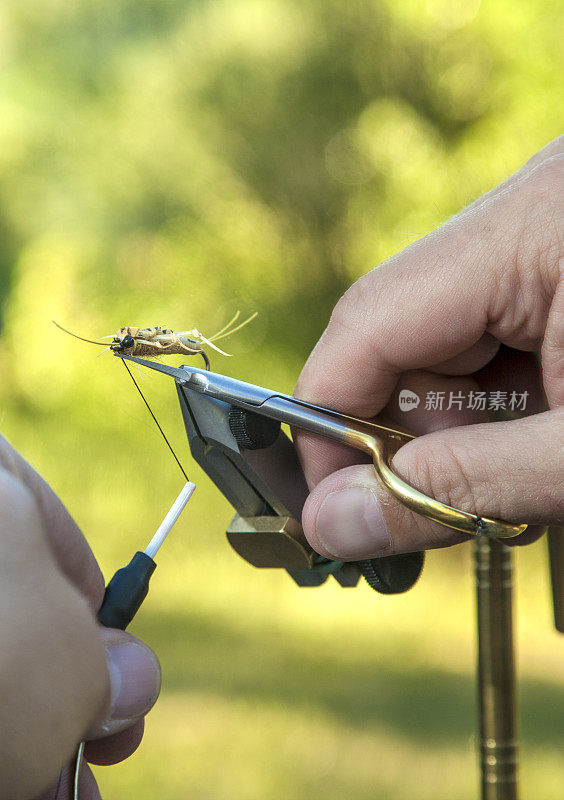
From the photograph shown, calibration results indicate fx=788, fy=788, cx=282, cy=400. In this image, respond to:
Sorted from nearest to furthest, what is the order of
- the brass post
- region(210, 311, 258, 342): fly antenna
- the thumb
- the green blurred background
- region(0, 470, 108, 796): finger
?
region(0, 470, 108, 796): finger → the thumb → the brass post → region(210, 311, 258, 342): fly antenna → the green blurred background

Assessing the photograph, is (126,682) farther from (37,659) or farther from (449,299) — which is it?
(449,299)

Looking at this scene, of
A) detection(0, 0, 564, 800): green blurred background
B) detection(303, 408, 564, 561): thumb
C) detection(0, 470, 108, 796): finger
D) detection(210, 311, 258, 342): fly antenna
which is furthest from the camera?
detection(0, 0, 564, 800): green blurred background

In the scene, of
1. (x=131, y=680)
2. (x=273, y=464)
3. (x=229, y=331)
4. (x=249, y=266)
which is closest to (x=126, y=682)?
(x=131, y=680)

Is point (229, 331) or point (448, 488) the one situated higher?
point (229, 331)

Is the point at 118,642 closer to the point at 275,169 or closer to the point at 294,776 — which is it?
the point at 294,776

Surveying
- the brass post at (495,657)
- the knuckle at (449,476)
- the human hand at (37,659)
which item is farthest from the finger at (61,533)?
the brass post at (495,657)

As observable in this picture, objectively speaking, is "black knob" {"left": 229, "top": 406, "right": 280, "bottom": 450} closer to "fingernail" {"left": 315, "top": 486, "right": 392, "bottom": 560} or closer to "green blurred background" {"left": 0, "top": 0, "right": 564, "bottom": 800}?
"fingernail" {"left": 315, "top": 486, "right": 392, "bottom": 560}

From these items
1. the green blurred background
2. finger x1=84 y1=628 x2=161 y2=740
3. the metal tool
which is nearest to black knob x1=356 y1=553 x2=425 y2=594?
the metal tool
